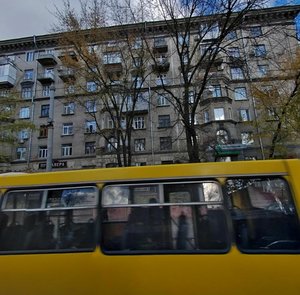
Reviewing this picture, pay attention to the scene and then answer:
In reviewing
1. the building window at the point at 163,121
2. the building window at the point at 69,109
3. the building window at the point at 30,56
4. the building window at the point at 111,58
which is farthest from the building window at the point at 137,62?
the building window at the point at 30,56

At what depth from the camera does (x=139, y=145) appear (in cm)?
3045

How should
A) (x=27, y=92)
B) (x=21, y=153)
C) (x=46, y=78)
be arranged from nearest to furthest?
1. (x=21, y=153)
2. (x=46, y=78)
3. (x=27, y=92)

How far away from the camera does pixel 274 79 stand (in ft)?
56.5

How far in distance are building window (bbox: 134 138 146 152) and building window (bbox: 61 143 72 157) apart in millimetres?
7414

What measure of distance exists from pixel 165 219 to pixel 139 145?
27.3 metres

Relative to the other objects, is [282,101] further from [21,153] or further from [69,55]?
[21,153]

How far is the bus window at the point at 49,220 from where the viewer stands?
11.1 ft

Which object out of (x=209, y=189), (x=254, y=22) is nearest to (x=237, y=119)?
(x=254, y=22)

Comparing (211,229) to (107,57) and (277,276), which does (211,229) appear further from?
(107,57)

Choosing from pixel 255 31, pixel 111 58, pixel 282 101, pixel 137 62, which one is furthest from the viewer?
pixel 282 101

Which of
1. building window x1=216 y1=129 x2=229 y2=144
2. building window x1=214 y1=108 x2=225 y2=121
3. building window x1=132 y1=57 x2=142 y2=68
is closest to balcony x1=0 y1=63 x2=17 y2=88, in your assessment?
building window x1=132 y1=57 x2=142 y2=68

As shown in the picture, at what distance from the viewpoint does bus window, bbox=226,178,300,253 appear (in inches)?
120

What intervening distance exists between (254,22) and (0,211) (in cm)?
1223

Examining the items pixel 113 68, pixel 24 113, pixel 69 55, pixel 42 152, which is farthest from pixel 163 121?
pixel 24 113
